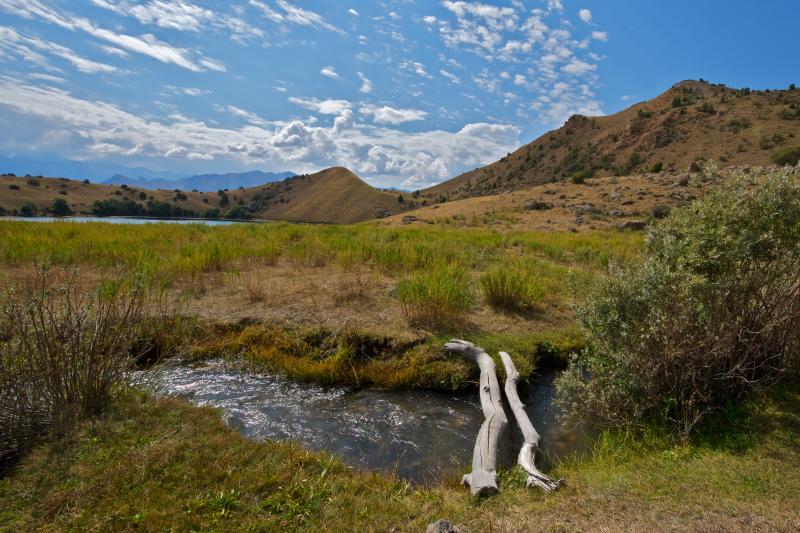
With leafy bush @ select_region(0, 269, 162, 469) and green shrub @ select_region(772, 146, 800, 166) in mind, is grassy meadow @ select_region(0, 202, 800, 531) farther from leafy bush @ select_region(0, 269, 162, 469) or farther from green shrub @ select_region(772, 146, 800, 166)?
green shrub @ select_region(772, 146, 800, 166)

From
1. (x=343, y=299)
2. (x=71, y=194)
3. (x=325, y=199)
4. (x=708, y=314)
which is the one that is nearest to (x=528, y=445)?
(x=708, y=314)

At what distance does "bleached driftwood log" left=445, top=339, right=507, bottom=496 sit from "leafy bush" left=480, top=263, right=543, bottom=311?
2436mm

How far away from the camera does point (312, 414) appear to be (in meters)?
5.23

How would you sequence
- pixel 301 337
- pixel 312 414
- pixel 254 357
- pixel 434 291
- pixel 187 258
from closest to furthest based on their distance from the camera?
1. pixel 312 414
2. pixel 254 357
3. pixel 301 337
4. pixel 434 291
5. pixel 187 258

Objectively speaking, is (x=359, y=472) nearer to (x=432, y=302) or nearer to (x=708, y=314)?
(x=432, y=302)

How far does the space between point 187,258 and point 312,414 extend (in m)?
6.72

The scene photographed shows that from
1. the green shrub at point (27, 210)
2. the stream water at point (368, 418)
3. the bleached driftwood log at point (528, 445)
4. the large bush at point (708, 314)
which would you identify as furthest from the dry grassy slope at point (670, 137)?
the green shrub at point (27, 210)

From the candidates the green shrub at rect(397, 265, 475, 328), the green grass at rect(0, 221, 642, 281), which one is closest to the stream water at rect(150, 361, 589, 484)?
the green shrub at rect(397, 265, 475, 328)

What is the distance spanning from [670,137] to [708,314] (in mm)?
56064

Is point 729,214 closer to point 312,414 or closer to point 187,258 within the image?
point 312,414

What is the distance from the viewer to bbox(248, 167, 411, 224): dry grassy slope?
81.3 meters

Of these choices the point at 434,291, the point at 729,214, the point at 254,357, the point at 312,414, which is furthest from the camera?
the point at 434,291

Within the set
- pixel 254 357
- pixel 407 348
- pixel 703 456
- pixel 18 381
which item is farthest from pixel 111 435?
pixel 703 456

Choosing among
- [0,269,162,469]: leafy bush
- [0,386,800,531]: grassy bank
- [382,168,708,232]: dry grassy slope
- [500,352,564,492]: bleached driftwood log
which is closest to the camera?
[0,386,800,531]: grassy bank
